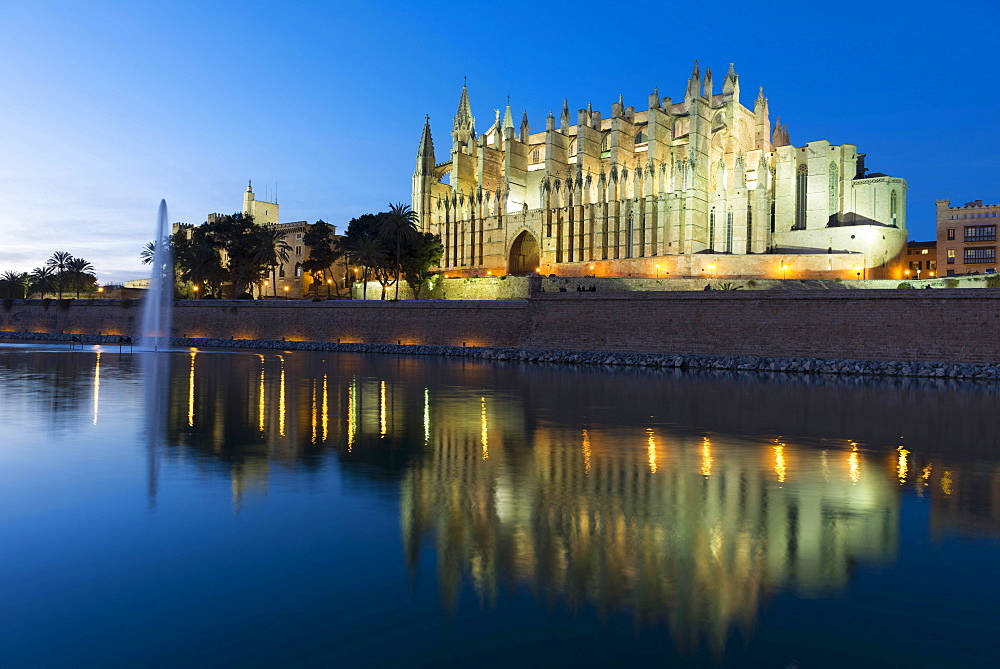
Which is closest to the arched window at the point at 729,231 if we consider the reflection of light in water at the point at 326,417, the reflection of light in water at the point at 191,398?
the reflection of light in water at the point at 191,398

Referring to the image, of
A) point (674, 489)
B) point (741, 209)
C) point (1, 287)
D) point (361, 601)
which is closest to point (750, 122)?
point (741, 209)

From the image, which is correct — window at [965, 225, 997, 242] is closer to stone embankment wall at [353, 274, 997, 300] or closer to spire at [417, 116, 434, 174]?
stone embankment wall at [353, 274, 997, 300]

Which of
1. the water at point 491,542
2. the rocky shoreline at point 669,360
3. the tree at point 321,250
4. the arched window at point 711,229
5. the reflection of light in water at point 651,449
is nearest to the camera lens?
the water at point 491,542

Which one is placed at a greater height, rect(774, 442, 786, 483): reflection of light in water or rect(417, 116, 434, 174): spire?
rect(417, 116, 434, 174): spire

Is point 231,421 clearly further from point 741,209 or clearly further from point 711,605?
point 741,209

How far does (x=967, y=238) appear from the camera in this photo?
68.1m

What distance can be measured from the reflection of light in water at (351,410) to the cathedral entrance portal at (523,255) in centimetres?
4588

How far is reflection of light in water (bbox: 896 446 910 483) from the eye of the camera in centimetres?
888

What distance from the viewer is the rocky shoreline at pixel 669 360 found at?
26891 mm

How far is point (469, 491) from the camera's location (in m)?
7.70

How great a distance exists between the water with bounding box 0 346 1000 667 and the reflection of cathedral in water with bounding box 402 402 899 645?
0.10 ft

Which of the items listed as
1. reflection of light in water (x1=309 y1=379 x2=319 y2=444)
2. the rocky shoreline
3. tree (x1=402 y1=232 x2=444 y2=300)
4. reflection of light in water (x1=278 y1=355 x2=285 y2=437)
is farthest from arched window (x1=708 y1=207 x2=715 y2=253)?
reflection of light in water (x1=309 y1=379 x2=319 y2=444)

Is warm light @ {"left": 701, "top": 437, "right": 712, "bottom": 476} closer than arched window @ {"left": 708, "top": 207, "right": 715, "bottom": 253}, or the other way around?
warm light @ {"left": 701, "top": 437, "right": 712, "bottom": 476}

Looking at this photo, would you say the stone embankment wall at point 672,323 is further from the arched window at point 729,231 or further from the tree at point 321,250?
the arched window at point 729,231
